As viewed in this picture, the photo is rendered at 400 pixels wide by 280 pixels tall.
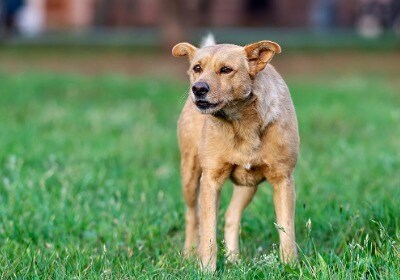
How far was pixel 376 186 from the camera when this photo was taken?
745 centimetres

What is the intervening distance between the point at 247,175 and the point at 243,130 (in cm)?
27

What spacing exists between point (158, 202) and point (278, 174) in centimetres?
201

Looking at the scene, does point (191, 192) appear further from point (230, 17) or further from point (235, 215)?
point (230, 17)

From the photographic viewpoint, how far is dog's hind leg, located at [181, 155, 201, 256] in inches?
226

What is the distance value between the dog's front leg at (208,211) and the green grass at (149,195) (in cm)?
14

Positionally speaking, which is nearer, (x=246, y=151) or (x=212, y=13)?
(x=246, y=151)

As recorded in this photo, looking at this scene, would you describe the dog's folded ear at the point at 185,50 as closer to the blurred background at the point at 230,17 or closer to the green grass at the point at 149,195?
the green grass at the point at 149,195

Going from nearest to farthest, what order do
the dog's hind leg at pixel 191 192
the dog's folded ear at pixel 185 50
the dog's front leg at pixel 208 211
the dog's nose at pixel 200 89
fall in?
the dog's nose at pixel 200 89 < the dog's front leg at pixel 208 211 < the dog's folded ear at pixel 185 50 < the dog's hind leg at pixel 191 192

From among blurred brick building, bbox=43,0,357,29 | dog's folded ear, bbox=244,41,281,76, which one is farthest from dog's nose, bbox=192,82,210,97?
blurred brick building, bbox=43,0,357,29

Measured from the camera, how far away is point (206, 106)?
4.84 m

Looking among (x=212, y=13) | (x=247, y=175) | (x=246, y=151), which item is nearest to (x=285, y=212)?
(x=247, y=175)

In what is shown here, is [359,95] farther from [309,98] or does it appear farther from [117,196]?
[117,196]

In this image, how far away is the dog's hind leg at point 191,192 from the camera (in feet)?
18.9

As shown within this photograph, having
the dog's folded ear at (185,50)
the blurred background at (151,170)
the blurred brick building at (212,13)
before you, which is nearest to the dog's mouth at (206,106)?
the dog's folded ear at (185,50)
